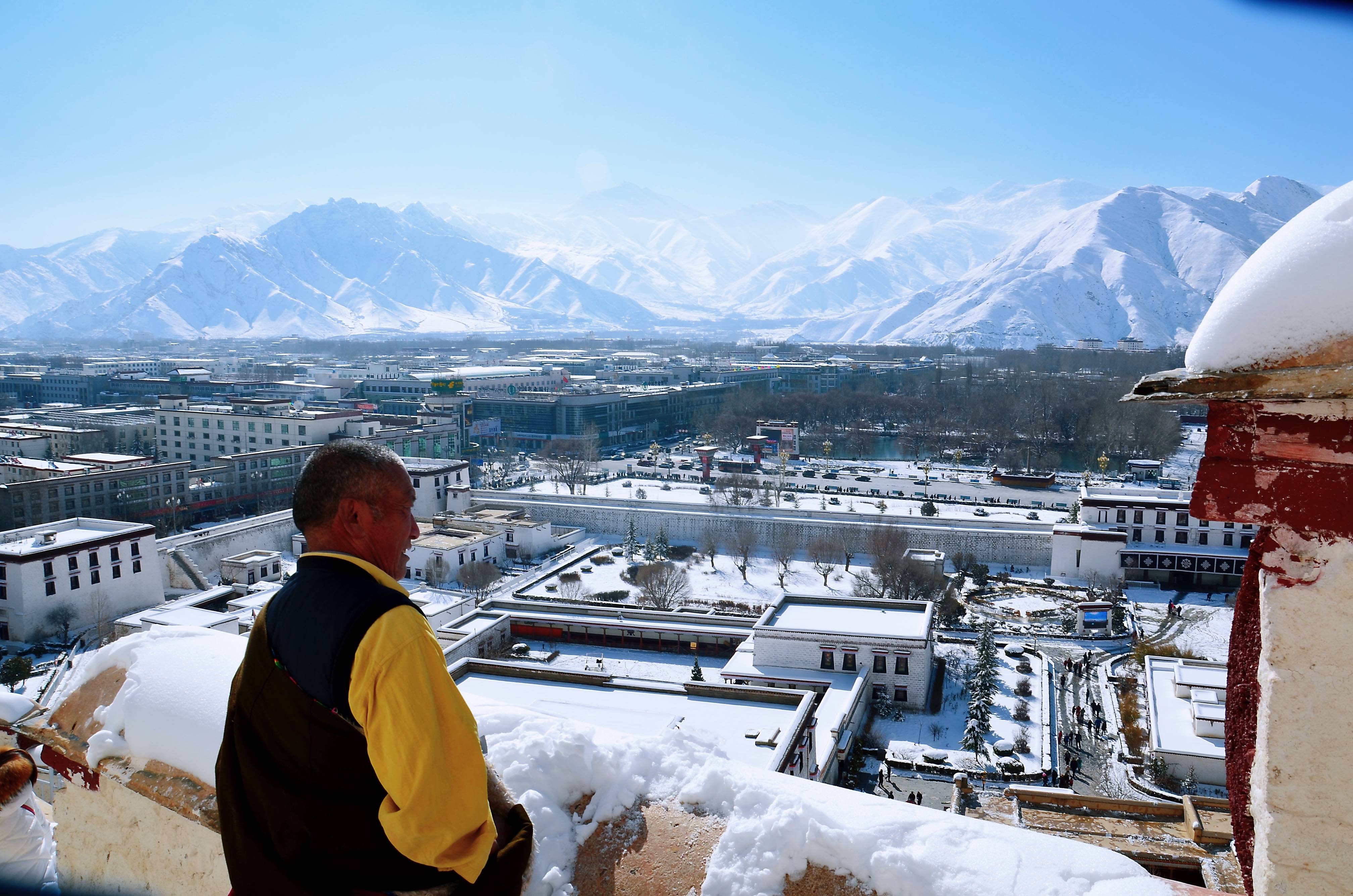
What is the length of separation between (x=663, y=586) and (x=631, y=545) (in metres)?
3.19

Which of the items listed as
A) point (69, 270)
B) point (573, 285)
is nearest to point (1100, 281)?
point (573, 285)

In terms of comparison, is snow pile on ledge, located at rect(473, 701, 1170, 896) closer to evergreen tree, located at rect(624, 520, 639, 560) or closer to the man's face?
the man's face

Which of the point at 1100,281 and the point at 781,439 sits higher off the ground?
the point at 1100,281

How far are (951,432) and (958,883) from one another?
102ft

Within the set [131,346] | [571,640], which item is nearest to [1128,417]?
[571,640]

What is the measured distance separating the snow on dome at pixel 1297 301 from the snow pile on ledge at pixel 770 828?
74 cm

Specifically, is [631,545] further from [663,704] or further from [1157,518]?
[663,704]

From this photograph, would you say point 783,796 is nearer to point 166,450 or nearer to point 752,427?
point 166,450

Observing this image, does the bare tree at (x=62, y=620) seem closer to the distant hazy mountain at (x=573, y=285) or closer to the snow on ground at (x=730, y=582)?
the snow on ground at (x=730, y=582)

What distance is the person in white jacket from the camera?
5.62 ft

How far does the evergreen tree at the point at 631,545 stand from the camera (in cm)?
1551

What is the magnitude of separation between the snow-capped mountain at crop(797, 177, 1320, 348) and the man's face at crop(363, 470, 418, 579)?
3656 inches

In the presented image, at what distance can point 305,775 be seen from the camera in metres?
0.94

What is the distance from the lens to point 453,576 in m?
13.8
